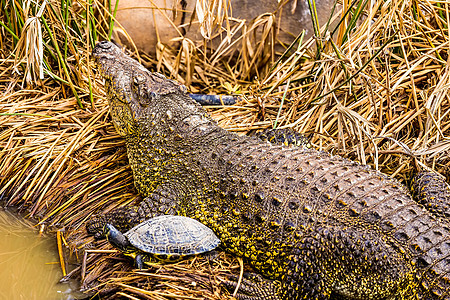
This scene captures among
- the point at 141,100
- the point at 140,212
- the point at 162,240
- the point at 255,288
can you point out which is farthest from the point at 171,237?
the point at 141,100

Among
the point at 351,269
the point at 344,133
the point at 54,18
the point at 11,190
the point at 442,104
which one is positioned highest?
the point at 54,18

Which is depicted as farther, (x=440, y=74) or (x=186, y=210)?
(x=440, y=74)

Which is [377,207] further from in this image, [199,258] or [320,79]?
[320,79]

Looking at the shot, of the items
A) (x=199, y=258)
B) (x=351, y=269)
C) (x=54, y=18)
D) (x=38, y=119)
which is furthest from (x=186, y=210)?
(x=54, y=18)

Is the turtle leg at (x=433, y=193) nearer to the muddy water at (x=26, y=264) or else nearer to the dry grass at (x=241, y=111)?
the dry grass at (x=241, y=111)

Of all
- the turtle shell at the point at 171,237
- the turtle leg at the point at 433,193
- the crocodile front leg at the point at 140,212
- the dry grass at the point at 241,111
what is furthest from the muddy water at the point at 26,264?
the turtle leg at the point at 433,193

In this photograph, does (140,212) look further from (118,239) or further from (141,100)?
(141,100)
